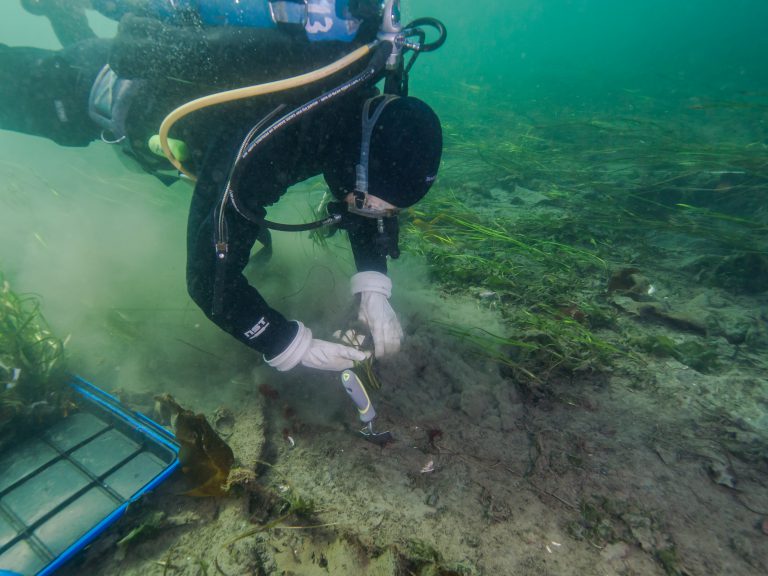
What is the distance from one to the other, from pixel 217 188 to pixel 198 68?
0.72 metres

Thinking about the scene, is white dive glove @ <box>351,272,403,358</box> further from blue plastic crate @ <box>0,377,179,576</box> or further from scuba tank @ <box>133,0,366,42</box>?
scuba tank @ <box>133,0,366,42</box>

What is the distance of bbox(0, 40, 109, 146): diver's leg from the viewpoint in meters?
3.00

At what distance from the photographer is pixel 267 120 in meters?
2.02

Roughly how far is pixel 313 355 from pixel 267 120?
5.20ft

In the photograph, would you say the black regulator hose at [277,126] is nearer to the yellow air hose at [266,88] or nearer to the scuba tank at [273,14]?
the yellow air hose at [266,88]

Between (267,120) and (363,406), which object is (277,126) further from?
(363,406)

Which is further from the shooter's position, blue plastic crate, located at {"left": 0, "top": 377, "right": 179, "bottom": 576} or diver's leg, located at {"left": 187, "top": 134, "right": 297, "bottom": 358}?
diver's leg, located at {"left": 187, "top": 134, "right": 297, "bottom": 358}

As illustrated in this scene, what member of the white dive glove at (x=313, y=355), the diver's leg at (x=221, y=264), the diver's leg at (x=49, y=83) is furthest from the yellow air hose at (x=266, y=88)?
the diver's leg at (x=49, y=83)

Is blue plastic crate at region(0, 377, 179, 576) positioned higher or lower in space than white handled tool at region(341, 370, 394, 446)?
lower

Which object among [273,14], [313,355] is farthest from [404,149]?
[313,355]

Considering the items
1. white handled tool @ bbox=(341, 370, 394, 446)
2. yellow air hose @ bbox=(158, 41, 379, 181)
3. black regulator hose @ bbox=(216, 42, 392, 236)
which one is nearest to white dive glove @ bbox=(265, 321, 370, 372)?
white handled tool @ bbox=(341, 370, 394, 446)

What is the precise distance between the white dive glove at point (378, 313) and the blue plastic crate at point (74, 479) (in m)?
1.60

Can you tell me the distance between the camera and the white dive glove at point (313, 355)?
2.43 m

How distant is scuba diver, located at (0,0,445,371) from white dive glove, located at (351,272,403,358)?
240 mm
